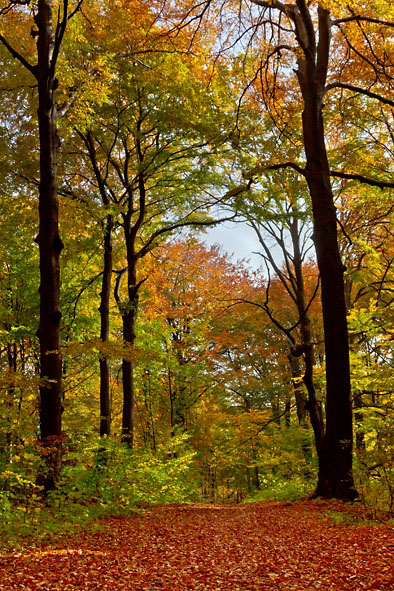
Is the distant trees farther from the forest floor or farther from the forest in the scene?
the forest floor

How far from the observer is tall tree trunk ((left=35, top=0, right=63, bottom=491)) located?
6.51m

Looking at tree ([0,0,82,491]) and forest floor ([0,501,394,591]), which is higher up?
tree ([0,0,82,491])

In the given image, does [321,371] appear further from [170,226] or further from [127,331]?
[170,226]

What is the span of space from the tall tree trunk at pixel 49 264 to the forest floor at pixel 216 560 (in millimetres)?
1516

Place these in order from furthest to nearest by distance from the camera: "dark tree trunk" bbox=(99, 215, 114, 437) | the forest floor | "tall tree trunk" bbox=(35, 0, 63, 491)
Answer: "dark tree trunk" bbox=(99, 215, 114, 437) → "tall tree trunk" bbox=(35, 0, 63, 491) → the forest floor

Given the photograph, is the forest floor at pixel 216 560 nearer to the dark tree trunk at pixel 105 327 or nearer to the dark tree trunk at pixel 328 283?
the dark tree trunk at pixel 328 283

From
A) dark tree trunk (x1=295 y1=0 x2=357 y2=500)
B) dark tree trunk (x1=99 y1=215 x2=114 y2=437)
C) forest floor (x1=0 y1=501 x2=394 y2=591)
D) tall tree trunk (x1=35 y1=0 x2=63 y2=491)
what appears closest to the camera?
forest floor (x1=0 y1=501 x2=394 y2=591)

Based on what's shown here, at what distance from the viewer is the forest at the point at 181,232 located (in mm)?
6730

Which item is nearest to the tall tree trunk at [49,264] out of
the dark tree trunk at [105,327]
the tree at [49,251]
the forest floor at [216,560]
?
the tree at [49,251]

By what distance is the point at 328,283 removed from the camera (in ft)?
25.9

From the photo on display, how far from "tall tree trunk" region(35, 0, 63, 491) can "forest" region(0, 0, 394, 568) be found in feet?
0.10

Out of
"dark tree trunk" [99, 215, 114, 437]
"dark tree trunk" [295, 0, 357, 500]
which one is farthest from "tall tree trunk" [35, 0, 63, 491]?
"dark tree trunk" [99, 215, 114, 437]

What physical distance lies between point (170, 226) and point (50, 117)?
6.33 meters

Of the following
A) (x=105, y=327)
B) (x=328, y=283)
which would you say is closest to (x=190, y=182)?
(x=105, y=327)
